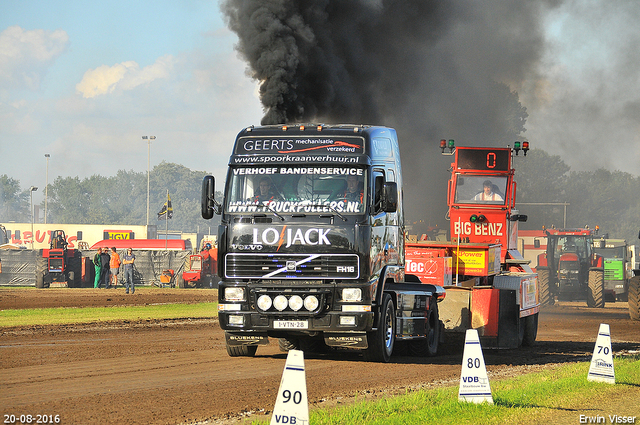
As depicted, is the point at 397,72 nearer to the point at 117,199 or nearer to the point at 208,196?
the point at 208,196

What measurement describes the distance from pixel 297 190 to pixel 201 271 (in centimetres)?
3113

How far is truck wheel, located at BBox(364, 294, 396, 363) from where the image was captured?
12.3 meters

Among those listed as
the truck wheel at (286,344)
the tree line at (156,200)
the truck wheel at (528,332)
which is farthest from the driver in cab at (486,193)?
the tree line at (156,200)

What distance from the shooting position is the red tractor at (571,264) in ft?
113

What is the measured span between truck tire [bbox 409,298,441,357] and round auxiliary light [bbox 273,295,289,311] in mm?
3617

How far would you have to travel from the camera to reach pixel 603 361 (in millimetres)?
10305

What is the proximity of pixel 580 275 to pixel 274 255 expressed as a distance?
85.4ft

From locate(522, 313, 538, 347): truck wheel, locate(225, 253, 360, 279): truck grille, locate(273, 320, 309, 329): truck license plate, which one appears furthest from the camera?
locate(522, 313, 538, 347): truck wheel

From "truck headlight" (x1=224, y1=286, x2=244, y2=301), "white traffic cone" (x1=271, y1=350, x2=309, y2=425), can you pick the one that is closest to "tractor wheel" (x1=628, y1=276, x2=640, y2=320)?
"truck headlight" (x1=224, y1=286, x2=244, y2=301)

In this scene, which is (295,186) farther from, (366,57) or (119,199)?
(119,199)

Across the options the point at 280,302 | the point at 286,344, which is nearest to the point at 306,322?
the point at 280,302

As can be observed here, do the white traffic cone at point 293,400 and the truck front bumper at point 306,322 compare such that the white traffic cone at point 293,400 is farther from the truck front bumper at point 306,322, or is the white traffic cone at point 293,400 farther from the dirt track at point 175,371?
the truck front bumper at point 306,322

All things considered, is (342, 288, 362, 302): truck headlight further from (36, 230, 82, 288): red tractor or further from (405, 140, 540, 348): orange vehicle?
(36, 230, 82, 288): red tractor

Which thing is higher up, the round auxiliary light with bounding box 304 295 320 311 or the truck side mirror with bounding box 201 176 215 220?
the truck side mirror with bounding box 201 176 215 220
